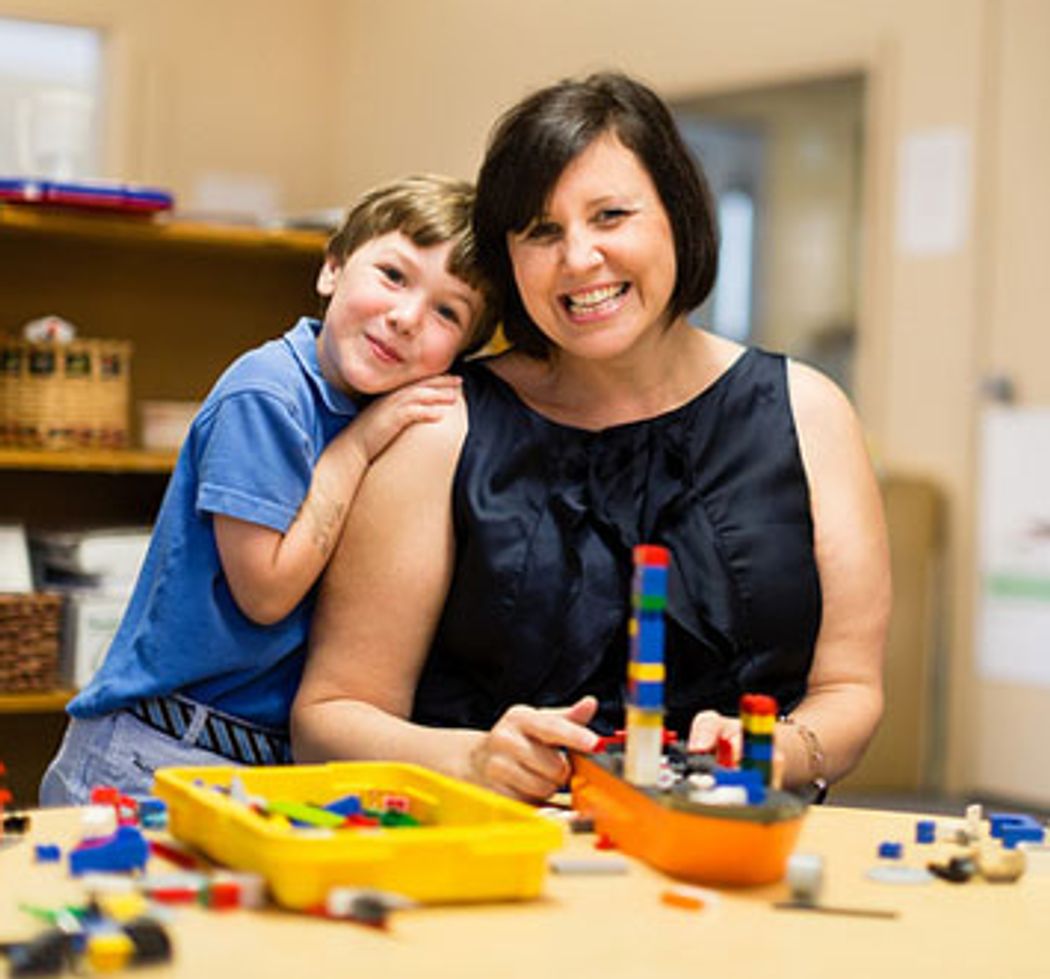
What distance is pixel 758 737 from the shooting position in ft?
5.00

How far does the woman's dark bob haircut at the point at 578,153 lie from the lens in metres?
2.01

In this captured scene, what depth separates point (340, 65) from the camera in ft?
25.9

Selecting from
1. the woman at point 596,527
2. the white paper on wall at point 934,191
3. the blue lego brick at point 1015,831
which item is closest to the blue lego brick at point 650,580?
the blue lego brick at point 1015,831

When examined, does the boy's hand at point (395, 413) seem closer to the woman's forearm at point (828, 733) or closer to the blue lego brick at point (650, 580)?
the woman's forearm at point (828, 733)

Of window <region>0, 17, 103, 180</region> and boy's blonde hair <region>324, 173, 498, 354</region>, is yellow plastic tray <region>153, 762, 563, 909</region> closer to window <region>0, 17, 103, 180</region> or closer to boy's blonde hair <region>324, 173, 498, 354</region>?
boy's blonde hair <region>324, 173, 498, 354</region>

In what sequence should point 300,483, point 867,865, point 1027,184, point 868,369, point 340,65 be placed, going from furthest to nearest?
1. point 340,65
2. point 868,369
3. point 1027,184
4. point 300,483
5. point 867,865

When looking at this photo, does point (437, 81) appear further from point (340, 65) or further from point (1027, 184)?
point (1027, 184)

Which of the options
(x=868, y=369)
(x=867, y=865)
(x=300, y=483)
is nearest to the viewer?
(x=867, y=865)

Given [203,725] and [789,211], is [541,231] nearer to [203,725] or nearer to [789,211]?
[203,725]

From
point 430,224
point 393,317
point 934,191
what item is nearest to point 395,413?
point 393,317

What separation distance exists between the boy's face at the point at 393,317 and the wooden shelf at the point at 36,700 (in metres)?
1.68

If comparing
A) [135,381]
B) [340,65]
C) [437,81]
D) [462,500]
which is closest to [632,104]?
[462,500]

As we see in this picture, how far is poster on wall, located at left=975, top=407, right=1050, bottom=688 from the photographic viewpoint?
505cm

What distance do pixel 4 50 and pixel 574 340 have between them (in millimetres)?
5679
